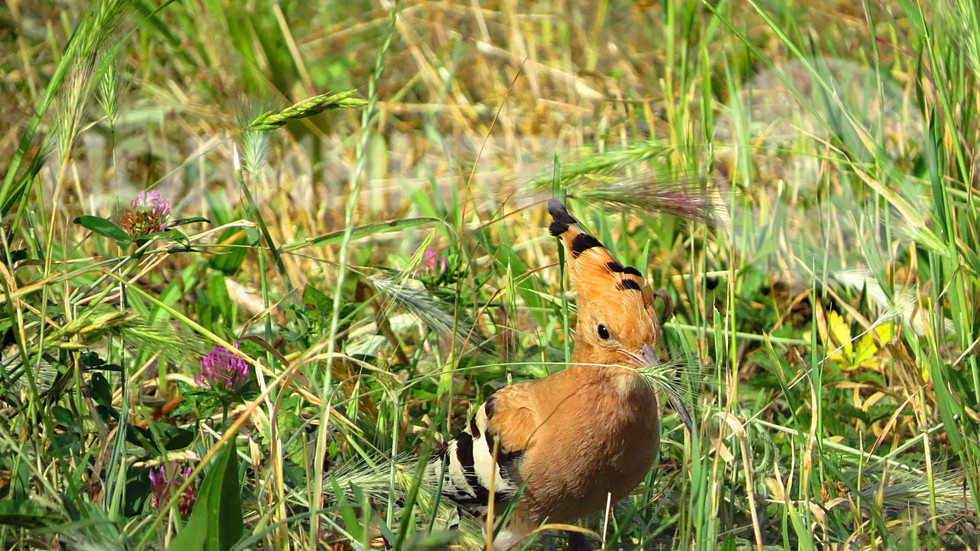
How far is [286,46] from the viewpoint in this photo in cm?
364

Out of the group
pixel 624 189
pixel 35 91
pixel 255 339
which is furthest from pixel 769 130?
pixel 35 91

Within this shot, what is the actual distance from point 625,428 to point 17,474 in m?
0.89

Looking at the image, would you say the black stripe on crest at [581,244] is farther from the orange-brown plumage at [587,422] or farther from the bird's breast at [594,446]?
the bird's breast at [594,446]

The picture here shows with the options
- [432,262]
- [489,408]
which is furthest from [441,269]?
[489,408]

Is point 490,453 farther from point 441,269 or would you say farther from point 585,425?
point 441,269

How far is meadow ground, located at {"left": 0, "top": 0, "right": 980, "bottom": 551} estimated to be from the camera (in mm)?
1420

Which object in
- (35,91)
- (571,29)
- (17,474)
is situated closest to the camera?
(17,474)

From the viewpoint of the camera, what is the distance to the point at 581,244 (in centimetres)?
164

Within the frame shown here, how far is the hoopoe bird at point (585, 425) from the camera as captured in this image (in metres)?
1.57

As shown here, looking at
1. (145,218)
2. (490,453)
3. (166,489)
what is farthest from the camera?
(490,453)

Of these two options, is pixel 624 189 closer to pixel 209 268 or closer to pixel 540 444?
pixel 540 444

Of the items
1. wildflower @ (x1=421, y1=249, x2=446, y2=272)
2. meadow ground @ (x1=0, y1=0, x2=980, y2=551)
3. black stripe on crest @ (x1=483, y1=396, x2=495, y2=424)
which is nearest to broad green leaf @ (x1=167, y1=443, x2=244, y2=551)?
meadow ground @ (x1=0, y1=0, x2=980, y2=551)

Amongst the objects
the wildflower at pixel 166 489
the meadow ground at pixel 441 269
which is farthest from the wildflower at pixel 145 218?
the wildflower at pixel 166 489

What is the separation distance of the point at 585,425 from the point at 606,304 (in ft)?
0.65
